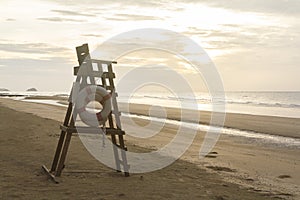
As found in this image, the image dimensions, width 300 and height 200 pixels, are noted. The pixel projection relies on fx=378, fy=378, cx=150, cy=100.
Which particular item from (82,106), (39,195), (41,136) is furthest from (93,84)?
(41,136)

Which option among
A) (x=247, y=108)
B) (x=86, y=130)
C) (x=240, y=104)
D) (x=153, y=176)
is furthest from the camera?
(x=240, y=104)

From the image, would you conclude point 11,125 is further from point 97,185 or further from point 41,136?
point 97,185

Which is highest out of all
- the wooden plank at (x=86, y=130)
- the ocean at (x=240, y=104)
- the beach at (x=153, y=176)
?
the wooden plank at (x=86, y=130)

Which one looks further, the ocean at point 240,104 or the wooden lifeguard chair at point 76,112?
the ocean at point 240,104

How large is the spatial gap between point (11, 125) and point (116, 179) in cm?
1201

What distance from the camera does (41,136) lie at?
16797 mm

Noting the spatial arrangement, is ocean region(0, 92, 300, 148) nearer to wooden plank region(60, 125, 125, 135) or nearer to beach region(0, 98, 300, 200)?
beach region(0, 98, 300, 200)

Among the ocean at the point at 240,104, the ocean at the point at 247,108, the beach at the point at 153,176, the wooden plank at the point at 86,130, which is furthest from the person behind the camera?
the ocean at the point at 240,104

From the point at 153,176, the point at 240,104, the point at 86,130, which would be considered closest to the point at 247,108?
the point at 240,104

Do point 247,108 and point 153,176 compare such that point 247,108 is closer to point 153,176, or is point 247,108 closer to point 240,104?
point 240,104

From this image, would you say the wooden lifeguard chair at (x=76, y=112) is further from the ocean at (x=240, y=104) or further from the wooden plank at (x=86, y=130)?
the ocean at (x=240, y=104)

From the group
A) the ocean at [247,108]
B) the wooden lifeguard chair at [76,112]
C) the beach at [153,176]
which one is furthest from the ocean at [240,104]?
the wooden lifeguard chair at [76,112]

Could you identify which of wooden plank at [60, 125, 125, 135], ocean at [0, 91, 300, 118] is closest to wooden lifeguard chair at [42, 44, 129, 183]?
wooden plank at [60, 125, 125, 135]

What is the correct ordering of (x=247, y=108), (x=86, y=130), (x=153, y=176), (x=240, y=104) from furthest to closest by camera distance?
(x=240, y=104) < (x=247, y=108) < (x=153, y=176) < (x=86, y=130)
